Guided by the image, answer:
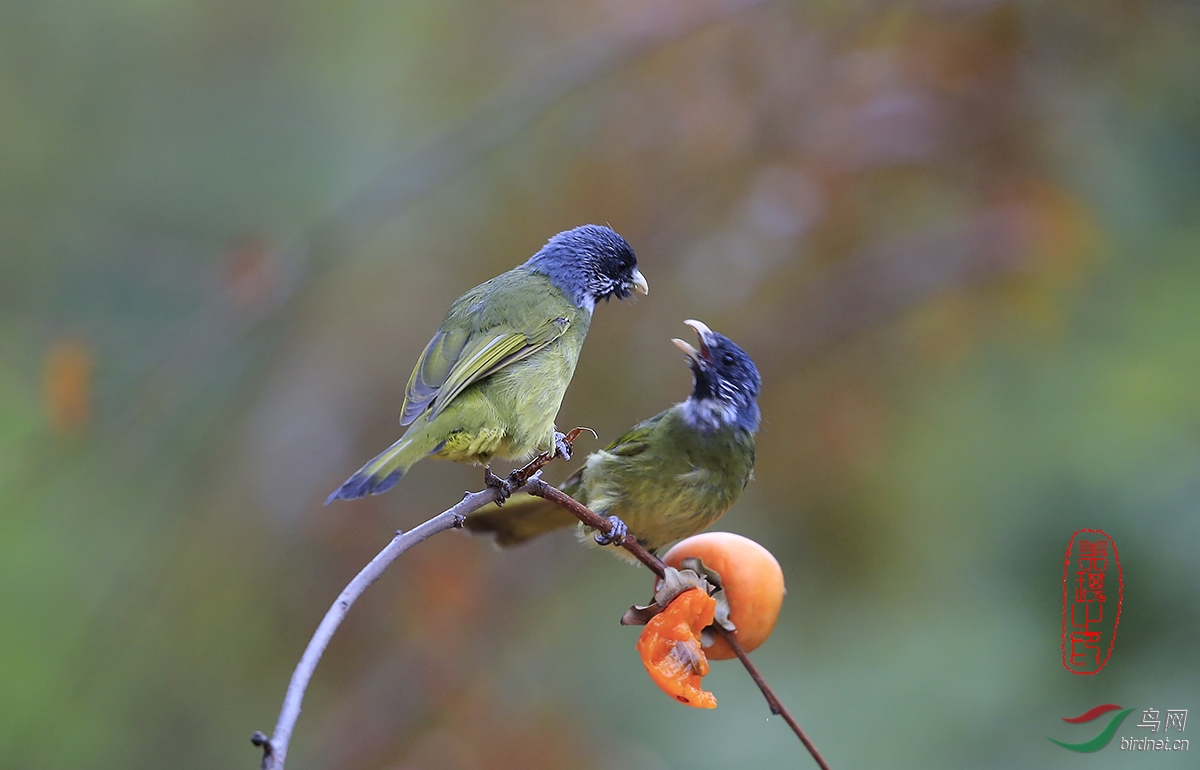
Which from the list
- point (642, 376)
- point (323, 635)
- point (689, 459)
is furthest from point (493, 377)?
point (642, 376)

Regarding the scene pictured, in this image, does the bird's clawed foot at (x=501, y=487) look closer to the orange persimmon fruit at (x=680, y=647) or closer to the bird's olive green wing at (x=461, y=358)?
the bird's olive green wing at (x=461, y=358)

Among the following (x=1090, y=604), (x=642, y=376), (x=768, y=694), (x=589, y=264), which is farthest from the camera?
(x=1090, y=604)

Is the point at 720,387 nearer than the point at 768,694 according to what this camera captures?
No

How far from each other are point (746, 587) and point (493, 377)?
86 centimetres

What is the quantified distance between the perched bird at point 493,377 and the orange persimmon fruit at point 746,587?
460 mm

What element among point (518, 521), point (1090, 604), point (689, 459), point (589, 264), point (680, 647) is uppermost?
point (1090, 604)

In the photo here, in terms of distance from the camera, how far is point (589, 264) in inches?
132

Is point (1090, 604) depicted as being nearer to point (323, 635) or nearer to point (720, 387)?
point (720, 387)

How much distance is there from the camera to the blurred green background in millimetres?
4961

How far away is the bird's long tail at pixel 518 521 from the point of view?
3.15 meters

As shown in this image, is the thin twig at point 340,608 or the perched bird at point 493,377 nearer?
the thin twig at point 340,608

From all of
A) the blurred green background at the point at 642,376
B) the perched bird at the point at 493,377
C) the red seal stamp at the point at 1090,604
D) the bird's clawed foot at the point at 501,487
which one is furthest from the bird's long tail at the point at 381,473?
the red seal stamp at the point at 1090,604

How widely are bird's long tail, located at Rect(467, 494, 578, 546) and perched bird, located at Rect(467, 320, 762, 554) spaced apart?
0.33 meters

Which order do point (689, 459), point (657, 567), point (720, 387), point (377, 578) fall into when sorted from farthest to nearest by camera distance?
point (720, 387) < point (689, 459) < point (657, 567) < point (377, 578)
